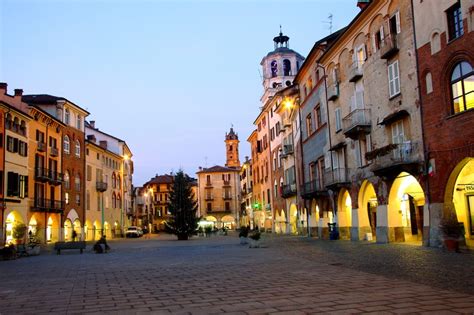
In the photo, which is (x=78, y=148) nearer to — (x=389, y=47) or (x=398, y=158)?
(x=389, y=47)

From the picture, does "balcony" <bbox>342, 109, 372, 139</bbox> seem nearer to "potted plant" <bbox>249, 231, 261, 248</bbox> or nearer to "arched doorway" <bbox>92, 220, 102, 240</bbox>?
"potted plant" <bbox>249, 231, 261, 248</bbox>

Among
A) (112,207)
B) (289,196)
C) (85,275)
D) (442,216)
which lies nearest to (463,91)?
(442,216)

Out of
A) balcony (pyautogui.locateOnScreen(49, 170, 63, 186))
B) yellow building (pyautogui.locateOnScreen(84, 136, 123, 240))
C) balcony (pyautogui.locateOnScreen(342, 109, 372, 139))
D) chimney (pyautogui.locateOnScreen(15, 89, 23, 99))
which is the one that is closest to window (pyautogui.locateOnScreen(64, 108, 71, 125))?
yellow building (pyautogui.locateOnScreen(84, 136, 123, 240))

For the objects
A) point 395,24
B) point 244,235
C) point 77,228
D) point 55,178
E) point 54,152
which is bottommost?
point 244,235

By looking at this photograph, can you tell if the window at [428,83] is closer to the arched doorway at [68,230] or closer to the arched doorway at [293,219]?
the arched doorway at [293,219]

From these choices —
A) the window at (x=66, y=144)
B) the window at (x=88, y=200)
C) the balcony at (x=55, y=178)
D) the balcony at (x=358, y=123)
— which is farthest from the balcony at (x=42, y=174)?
the balcony at (x=358, y=123)

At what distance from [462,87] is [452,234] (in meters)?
5.73

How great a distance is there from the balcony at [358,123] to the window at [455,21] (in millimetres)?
8403

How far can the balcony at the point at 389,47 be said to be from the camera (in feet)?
78.3

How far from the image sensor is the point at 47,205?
48406mm

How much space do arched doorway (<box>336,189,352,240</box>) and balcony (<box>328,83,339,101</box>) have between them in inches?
247

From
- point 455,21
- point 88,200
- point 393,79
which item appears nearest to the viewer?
point 455,21

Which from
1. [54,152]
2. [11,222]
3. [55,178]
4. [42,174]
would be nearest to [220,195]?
[55,178]

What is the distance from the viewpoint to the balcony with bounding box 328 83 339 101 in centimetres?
3241
